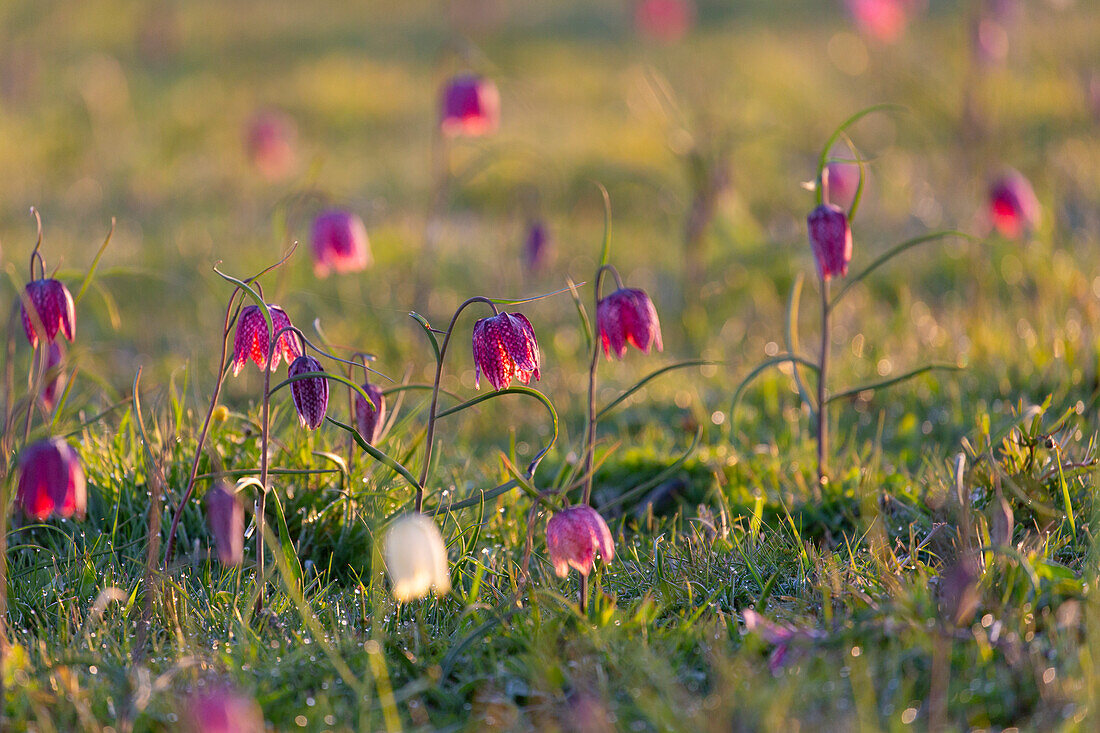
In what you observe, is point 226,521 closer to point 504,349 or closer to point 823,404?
point 504,349

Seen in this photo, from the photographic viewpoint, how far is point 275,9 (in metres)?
11.0

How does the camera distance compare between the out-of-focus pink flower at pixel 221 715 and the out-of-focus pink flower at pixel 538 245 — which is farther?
the out-of-focus pink flower at pixel 538 245

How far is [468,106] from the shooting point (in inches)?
132

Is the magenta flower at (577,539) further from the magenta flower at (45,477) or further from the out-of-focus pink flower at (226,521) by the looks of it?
the magenta flower at (45,477)

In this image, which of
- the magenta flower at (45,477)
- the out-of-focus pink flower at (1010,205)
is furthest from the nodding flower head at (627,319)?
the out-of-focus pink flower at (1010,205)

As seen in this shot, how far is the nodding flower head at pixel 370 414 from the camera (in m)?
1.96

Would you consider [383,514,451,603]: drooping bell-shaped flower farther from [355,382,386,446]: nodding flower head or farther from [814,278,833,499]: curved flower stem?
[814,278,833,499]: curved flower stem

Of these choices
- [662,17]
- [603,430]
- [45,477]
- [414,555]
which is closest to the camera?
[414,555]

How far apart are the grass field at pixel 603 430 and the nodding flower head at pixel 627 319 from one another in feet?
0.68

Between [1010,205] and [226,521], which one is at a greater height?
[1010,205]

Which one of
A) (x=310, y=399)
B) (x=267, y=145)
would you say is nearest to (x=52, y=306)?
(x=310, y=399)

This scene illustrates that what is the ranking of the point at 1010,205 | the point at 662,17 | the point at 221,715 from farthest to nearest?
1. the point at 662,17
2. the point at 1010,205
3. the point at 221,715

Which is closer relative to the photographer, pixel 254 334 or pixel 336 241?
pixel 254 334

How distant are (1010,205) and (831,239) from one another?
1537 mm
